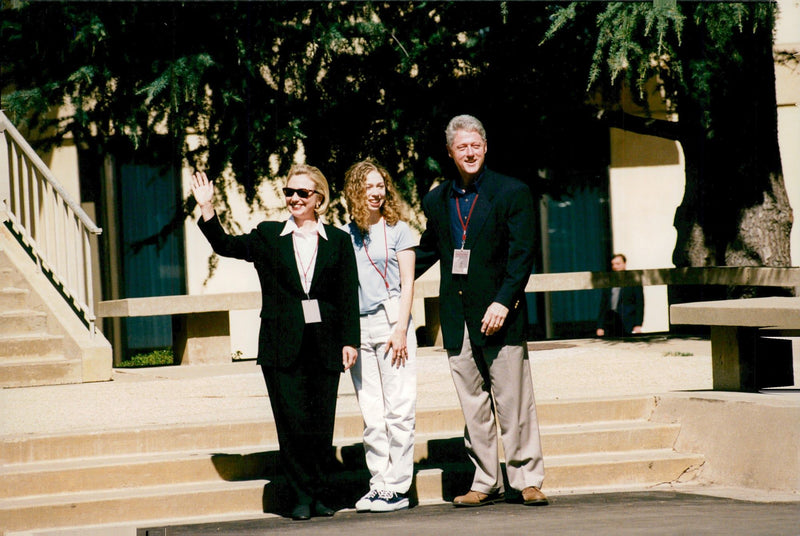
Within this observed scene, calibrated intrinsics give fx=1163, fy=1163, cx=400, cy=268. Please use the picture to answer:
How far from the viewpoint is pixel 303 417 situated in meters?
5.93

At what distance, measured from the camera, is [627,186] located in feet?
53.1

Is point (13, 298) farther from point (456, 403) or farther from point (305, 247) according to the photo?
point (305, 247)

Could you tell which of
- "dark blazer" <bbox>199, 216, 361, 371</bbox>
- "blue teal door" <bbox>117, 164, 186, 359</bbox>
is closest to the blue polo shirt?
"dark blazer" <bbox>199, 216, 361, 371</bbox>

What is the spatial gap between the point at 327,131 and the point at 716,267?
4.31 metres

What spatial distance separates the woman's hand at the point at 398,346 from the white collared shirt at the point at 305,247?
0.50 metres

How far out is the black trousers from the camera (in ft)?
19.4

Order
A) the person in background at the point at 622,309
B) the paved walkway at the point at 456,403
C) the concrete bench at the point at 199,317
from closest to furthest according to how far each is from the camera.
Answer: the paved walkway at the point at 456,403 → the concrete bench at the point at 199,317 → the person in background at the point at 622,309

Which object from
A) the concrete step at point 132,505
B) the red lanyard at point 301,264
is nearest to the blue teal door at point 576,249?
the concrete step at point 132,505

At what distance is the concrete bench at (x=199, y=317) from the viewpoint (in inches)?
441

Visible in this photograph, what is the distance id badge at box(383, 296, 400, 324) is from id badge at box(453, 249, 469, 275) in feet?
1.16

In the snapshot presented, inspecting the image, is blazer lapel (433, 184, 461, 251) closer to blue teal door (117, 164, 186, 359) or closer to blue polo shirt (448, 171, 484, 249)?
blue polo shirt (448, 171, 484, 249)

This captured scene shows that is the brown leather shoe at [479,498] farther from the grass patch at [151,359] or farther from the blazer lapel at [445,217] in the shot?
the grass patch at [151,359]

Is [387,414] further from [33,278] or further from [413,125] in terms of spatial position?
[413,125]

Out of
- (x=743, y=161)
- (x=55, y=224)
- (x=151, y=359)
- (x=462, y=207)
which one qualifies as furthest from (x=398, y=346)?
(x=151, y=359)
